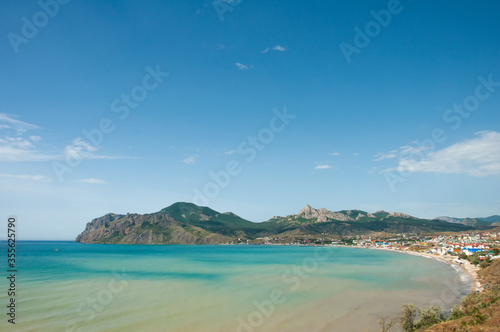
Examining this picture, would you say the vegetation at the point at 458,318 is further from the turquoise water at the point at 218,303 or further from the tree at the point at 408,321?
the turquoise water at the point at 218,303

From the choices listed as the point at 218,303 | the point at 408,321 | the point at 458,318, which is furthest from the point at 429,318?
the point at 218,303

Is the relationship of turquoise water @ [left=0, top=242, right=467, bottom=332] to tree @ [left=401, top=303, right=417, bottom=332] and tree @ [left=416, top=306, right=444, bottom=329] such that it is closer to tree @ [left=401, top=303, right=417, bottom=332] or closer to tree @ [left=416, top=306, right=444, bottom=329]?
tree @ [left=401, top=303, right=417, bottom=332]

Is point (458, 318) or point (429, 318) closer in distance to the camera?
point (458, 318)

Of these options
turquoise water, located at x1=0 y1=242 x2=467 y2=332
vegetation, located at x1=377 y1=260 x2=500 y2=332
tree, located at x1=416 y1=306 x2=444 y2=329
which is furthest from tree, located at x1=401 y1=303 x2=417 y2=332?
turquoise water, located at x1=0 y1=242 x2=467 y2=332

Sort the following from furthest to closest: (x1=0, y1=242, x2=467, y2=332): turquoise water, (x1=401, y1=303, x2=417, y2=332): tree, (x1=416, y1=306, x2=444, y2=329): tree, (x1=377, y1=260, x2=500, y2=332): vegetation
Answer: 1. (x1=0, y1=242, x2=467, y2=332): turquoise water
2. (x1=401, y1=303, x2=417, y2=332): tree
3. (x1=416, y1=306, x2=444, y2=329): tree
4. (x1=377, y1=260, x2=500, y2=332): vegetation

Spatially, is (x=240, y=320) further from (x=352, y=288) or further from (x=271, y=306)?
(x=352, y=288)

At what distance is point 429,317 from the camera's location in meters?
22.1

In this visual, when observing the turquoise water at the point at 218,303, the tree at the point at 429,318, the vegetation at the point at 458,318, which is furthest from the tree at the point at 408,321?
the turquoise water at the point at 218,303

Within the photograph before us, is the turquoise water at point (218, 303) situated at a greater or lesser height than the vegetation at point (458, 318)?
lesser

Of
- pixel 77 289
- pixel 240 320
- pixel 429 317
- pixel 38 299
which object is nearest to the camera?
pixel 429 317

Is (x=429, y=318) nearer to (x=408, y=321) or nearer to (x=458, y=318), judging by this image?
(x=408, y=321)

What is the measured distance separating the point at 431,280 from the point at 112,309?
4973 cm

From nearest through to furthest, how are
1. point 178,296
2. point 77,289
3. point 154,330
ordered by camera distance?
point 154,330, point 178,296, point 77,289

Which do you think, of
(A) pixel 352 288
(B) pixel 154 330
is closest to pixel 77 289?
(B) pixel 154 330
